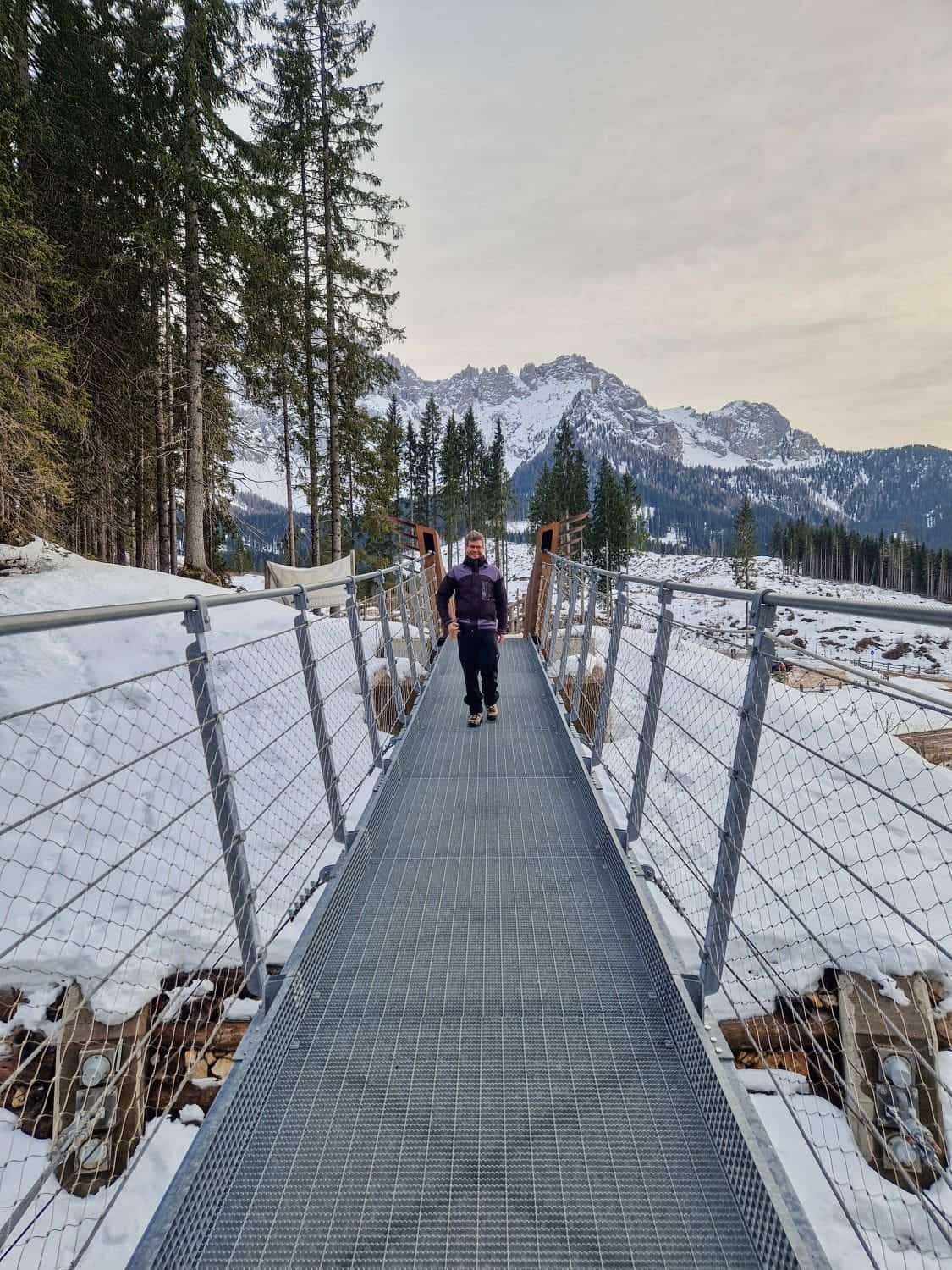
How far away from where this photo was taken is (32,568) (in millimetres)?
9008

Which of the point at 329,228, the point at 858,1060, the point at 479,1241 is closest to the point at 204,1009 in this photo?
the point at 479,1241

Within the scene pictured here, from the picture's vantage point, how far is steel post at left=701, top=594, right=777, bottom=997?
2.06 m

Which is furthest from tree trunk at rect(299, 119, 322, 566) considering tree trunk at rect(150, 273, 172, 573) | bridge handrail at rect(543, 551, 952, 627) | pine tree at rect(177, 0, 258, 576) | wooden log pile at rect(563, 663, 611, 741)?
bridge handrail at rect(543, 551, 952, 627)

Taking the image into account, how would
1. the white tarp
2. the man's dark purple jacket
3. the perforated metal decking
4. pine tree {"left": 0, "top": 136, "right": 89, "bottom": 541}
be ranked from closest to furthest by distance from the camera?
the perforated metal decking
the man's dark purple jacket
pine tree {"left": 0, "top": 136, "right": 89, "bottom": 541}
the white tarp

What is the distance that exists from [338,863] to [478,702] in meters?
2.88

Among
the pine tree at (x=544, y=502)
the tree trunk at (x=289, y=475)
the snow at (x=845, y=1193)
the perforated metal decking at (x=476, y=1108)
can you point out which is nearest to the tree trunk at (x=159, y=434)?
the tree trunk at (x=289, y=475)

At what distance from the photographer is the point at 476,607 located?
568 cm

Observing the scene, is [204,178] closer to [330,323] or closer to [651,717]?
[330,323]

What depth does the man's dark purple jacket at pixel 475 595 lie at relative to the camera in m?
5.66

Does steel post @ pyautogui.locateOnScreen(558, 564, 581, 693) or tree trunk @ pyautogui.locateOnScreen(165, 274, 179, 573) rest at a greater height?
tree trunk @ pyautogui.locateOnScreen(165, 274, 179, 573)

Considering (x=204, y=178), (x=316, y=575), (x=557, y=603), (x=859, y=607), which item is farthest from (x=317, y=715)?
(x=204, y=178)

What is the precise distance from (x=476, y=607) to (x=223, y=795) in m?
3.71

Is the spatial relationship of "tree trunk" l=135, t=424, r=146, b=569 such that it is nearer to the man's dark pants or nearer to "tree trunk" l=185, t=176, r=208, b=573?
"tree trunk" l=185, t=176, r=208, b=573

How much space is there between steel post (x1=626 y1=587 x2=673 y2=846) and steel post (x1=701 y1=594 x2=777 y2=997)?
912 mm
